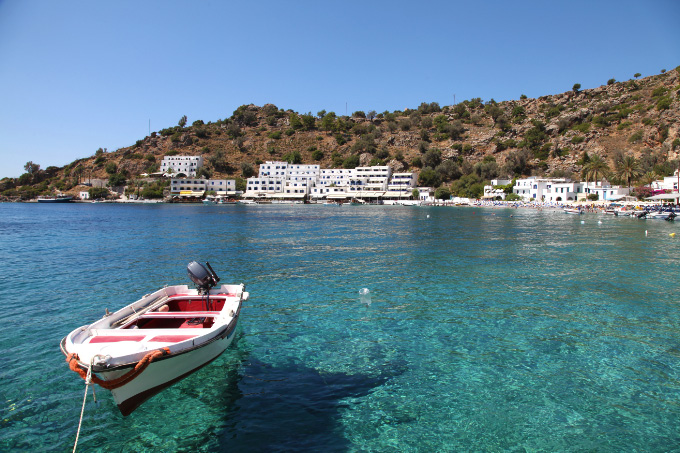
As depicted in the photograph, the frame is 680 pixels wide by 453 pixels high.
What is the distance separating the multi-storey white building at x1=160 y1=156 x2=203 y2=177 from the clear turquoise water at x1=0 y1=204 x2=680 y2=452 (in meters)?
128

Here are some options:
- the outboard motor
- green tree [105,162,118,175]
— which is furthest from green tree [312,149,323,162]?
the outboard motor

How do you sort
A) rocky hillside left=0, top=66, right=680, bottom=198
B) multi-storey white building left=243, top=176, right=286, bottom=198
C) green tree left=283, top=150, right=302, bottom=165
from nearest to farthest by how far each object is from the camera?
1. rocky hillside left=0, top=66, right=680, bottom=198
2. multi-storey white building left=243, top=176, right=286, bottom=198
3. green tree left=283, top=150, right=302, bottom=165

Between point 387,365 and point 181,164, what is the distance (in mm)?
147289

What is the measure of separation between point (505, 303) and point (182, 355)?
38.1 feet

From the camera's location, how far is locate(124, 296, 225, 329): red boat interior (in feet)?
29.3

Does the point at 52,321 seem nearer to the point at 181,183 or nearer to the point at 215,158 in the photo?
the point at 181,183

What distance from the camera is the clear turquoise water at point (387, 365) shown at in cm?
664

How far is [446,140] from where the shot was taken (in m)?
141

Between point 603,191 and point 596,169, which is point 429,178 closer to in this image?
point 596,169

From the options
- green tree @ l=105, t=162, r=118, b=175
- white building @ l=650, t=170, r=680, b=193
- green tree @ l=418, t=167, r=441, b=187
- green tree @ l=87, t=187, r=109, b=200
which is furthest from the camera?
green tree @ l=105, t=162, r=118, b=175

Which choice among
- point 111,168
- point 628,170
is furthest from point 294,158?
point 628,170

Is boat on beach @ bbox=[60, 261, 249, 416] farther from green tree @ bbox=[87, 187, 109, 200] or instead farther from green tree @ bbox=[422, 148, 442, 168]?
green tree @ bbox=[87, 187, 109, 200]

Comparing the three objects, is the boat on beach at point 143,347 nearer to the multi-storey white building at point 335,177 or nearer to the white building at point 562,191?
the white building at point 562,191

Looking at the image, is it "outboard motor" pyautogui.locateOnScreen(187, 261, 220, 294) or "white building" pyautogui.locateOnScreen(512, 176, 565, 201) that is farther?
"white building" pyautogui.locateOnScreen(512, 176, 565, 201)
